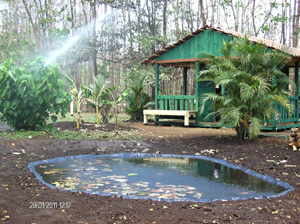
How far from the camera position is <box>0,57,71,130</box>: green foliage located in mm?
8188

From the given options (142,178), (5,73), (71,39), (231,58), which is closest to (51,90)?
(5,73)

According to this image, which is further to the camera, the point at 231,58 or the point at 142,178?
the point at 231,58

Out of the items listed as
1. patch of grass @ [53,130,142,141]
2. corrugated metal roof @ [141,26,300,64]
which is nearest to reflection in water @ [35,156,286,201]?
patch of grass @ [53,130,142,141]

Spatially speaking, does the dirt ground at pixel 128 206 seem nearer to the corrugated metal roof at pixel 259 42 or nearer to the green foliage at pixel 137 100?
the corrugated metal roof at pixel 259 42

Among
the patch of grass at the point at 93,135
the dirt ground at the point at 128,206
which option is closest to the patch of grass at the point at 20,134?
the patch of grass at the point at 93,135

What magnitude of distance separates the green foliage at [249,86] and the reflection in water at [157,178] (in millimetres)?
1780

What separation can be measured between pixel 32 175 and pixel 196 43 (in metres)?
9.20

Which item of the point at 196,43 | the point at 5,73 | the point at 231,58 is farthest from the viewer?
the point at 196,43

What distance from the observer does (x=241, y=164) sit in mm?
6469

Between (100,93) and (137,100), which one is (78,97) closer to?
(100,93)

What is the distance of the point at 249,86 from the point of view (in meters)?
7.92

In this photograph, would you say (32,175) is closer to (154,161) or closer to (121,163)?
(121,163)

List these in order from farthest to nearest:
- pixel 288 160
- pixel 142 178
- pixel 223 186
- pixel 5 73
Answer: pixel 5 73, pixel 288 160, pixel 142 178, pixel 223 186
